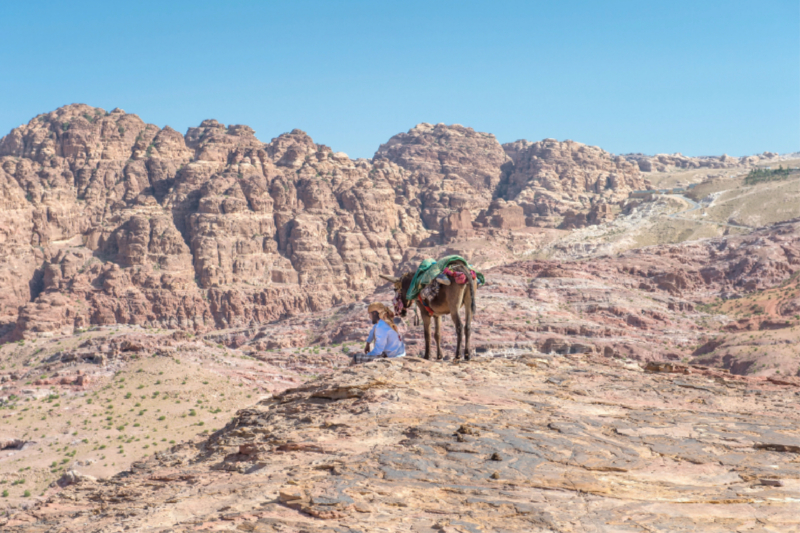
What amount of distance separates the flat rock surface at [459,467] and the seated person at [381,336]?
5.51 ft

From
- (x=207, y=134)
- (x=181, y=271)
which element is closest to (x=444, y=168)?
(x=207, y=134)

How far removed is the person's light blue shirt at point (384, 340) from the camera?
17.1m

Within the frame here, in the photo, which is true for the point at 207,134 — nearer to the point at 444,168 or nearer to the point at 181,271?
the point at 181,271

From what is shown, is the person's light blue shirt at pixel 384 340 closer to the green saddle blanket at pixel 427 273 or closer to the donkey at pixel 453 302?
the donkey at pixel 453 302

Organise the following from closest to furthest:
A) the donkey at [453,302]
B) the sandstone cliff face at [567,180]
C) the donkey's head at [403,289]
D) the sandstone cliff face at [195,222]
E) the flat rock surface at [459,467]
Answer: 1. the flat rock surface at [459,467]
2. the donkey at [453,302]
3. the donkey's head at [403,289]
4. the sandstone cliff face at [195,222]
5. the sandstone cliff face at [567,180]

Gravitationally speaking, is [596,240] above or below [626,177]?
below

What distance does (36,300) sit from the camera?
4227 inches

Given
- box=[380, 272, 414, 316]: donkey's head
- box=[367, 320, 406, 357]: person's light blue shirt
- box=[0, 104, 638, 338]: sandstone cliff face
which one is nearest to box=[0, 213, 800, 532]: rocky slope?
box=[367, 320, 406, 357]: person's light blue shirt

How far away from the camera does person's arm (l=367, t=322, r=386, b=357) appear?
17.1 meters

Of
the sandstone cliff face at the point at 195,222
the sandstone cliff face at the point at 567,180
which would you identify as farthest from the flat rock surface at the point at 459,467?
the sandstone cliff face at the point at 567,180

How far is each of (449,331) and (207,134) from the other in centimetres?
11224

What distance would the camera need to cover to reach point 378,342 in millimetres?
17203

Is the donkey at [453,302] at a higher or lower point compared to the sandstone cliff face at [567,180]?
lower

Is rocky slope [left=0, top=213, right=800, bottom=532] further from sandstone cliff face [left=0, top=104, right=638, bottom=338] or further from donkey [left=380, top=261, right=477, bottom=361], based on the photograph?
sandstone cliff face [left=0, top=104, right=638, bottom=338]
